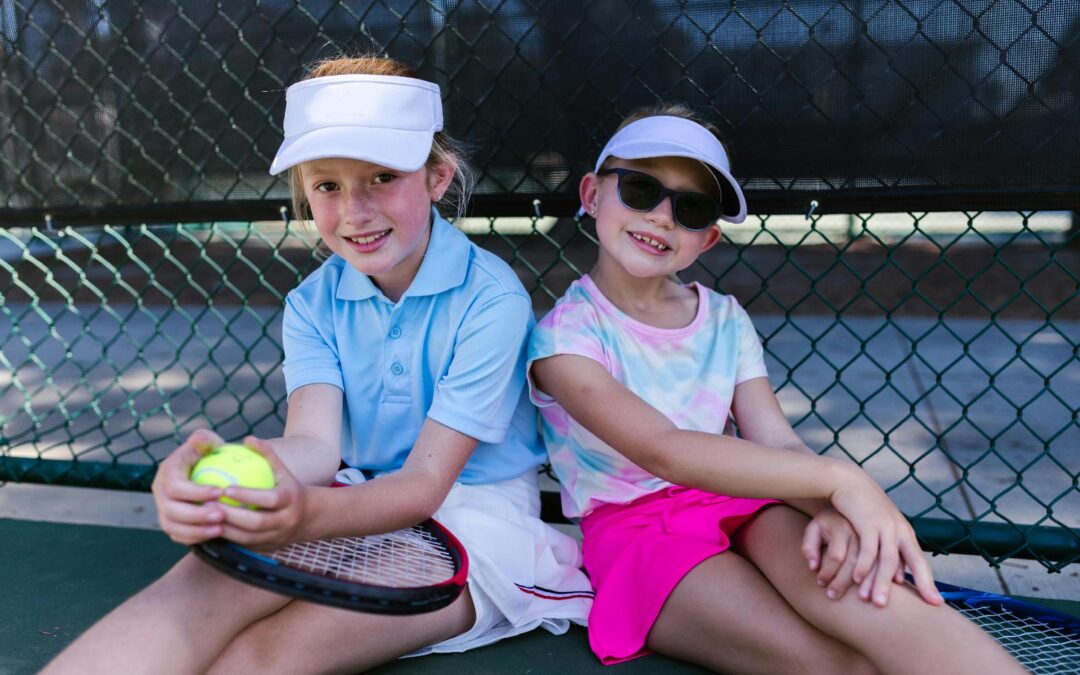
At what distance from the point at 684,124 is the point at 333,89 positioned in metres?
0.75

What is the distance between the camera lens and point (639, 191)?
216cm

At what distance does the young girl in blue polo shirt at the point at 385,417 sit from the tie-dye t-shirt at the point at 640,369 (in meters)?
0.10

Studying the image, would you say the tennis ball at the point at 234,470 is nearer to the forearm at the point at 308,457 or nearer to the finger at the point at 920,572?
the forearm at the point at 308,457

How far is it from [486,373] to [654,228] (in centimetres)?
48

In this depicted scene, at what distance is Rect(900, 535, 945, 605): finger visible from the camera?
68.0 inches

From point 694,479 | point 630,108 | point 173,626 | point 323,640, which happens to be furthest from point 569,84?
point 173,626

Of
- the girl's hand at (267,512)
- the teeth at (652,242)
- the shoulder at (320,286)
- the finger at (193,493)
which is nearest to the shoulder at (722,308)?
the teeth at (652,242)

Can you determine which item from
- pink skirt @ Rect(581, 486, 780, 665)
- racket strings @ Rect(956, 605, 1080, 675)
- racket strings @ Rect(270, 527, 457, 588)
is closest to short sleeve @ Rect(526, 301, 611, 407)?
pink skirt @ Rect(581, 486, 780, 665)

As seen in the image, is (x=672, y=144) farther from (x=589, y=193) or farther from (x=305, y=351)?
(x=305, y=351)

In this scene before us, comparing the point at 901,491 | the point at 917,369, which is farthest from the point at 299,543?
the point at 917,369

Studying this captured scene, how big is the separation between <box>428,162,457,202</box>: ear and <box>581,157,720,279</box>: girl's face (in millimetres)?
350

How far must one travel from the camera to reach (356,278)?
2.27m

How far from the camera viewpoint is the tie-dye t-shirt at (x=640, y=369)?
7.26 feet

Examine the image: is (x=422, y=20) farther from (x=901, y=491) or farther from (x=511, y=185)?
(x=901, y=491)
